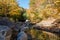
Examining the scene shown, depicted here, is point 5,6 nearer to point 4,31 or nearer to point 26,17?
point 26,17

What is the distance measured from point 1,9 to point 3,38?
15222 millimetres

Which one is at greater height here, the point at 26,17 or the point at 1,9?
the point at 1,9

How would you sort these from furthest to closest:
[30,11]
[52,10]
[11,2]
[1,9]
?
1. [30,11]
2. [11,2]
3. [1,9]
4. [52,10]

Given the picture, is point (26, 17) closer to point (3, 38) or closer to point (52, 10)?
point (52, 10)

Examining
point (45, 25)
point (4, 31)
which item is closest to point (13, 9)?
point (45, 25)

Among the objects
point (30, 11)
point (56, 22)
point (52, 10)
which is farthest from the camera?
point (30, 11)

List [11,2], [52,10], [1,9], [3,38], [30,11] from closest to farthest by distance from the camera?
1. [3,38]
2. [52,10]
3. [1,9]
4. [11,2]
5. [30,11]

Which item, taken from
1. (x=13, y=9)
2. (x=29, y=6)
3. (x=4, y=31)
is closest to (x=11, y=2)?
(x=13, y=9)

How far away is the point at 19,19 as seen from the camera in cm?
2539

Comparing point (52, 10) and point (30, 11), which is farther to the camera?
point (30, 11)

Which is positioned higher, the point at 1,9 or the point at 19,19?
the point at 1,9

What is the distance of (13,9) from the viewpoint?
24.3m

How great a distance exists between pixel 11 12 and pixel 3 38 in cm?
1560

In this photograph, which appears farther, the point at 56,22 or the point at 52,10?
the point at 56,22
